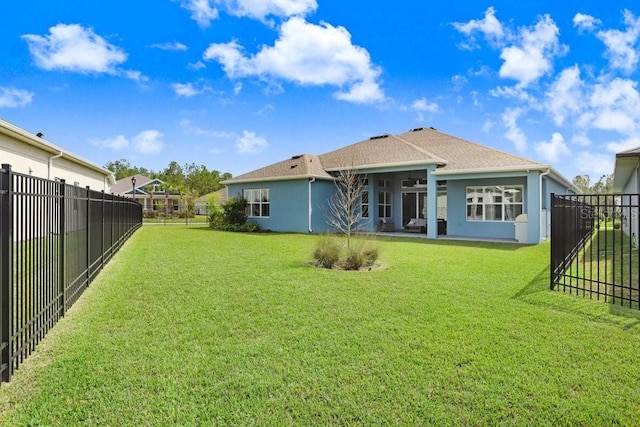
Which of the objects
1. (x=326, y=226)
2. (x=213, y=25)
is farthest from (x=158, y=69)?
(x=326, y=226)

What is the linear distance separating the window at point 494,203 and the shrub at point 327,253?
35.8 feet

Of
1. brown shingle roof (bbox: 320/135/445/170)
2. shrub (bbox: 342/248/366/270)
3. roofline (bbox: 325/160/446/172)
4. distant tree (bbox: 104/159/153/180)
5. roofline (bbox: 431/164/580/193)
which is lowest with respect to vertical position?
shrub (bbox: 342/248/366/270)

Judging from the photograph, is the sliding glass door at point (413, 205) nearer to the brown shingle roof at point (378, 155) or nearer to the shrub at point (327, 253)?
the brown shingle roof at point (378, 155)

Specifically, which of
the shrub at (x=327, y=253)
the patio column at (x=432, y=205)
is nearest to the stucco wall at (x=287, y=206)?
the patio column at (x=432, y=205)

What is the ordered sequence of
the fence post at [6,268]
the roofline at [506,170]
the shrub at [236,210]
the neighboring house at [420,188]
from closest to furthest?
the fence post at [6,268]
the roofline at [506,170]
the neighboring house at [420,188]
the shrub at [236,210]

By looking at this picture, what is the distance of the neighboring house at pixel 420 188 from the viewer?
Result: 1658 centimetres

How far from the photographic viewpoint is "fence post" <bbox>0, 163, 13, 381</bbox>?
3.27 meters

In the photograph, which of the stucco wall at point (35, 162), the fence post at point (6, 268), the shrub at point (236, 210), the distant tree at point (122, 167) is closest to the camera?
the fence post at point (6, 268)

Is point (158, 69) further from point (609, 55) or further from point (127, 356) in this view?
point (609, 55)

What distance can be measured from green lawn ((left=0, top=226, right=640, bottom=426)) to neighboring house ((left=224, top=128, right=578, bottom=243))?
1063cm

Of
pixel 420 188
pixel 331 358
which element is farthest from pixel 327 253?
pixel 420 188

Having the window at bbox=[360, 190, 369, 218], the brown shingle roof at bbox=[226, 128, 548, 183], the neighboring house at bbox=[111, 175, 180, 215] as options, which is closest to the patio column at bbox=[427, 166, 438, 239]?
the brown shingle roof at bbox=[226, 128, 548, 183]

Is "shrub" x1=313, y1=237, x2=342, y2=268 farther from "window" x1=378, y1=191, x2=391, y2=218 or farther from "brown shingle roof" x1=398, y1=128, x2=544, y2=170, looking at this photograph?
"window" x1=378, y1=191, x2=391, y2=218

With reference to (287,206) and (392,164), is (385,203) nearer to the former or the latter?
(392,164)
